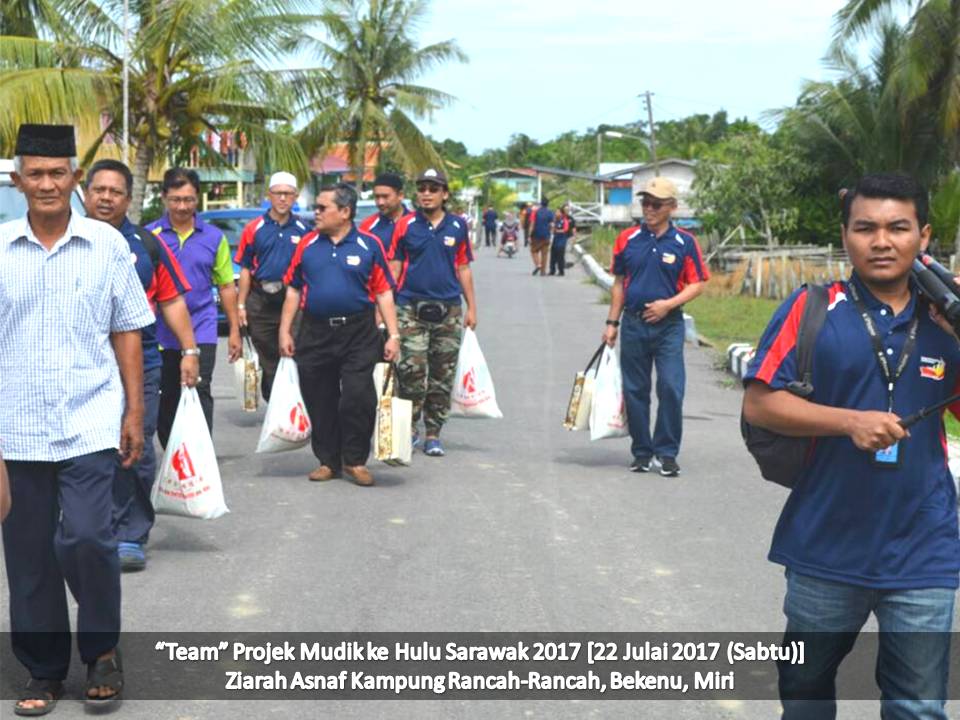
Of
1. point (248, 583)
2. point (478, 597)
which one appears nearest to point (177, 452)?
point (248, 583)

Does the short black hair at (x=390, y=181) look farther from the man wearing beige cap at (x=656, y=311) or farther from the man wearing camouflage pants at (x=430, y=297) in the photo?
the man wearing beige cap at (x=656, y=311)

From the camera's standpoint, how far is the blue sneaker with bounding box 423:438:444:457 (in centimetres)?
1083

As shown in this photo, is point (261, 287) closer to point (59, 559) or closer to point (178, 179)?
point (178, 179)

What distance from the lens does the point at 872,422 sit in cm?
363

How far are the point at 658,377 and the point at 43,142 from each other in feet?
18.7

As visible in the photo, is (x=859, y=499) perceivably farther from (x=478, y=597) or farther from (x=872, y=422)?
(x=478, y=597)

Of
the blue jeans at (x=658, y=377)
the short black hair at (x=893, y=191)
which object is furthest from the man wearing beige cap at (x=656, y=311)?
the short black hair at (x=893, y=191)

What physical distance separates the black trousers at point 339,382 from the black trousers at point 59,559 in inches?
172

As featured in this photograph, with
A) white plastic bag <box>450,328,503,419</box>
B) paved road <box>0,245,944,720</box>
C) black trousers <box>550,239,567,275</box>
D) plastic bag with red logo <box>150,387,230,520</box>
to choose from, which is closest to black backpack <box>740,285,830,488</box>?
paved road <box>0,245,944,720</box>

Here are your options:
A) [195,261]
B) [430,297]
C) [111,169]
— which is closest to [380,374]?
[430,297]

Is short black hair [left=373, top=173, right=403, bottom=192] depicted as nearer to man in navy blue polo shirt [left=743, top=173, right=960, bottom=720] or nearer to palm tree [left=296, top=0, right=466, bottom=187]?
man in navy blue polo shirt [left=743, top=173, right=960, bottom=720]

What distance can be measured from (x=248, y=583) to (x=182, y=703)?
66.4 inches

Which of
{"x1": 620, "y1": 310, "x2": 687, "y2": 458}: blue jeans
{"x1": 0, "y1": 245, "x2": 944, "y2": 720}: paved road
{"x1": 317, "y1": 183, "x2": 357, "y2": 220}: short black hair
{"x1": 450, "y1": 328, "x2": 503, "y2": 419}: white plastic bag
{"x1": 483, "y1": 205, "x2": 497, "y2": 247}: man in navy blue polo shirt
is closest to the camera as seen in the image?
{"x1": 0, "y1": 245, "x2": 944, "y2": 720}: paved road

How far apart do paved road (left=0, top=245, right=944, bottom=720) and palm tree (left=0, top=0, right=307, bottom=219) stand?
13.4 m
